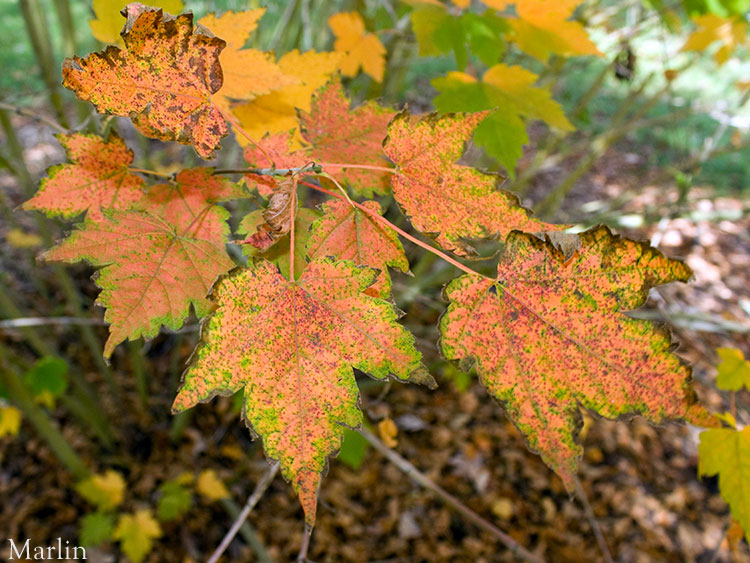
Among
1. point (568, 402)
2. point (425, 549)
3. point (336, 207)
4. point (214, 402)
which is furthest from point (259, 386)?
point (214, 402)

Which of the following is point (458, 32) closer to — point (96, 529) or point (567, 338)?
point (567, 338)

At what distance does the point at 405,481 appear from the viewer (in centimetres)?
294

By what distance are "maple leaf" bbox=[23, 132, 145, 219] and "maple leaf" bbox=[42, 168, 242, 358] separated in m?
0.08

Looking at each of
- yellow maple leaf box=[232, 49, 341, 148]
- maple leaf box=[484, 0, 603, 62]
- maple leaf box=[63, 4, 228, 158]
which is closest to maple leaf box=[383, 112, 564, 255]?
maple leaf box=[63, 4, 228, 158]

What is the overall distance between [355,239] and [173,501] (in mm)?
2457

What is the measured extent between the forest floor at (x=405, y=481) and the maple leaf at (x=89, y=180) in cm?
180

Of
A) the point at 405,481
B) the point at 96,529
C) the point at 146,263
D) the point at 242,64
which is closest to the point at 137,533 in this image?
the point at 96,529

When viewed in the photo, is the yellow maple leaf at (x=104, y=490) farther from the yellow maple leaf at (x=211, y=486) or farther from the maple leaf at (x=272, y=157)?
the maple leaf at (x=272, y=157)

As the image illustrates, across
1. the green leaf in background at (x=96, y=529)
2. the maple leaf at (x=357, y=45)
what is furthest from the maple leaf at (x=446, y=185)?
the green leaf in background at (x=96, y=529)

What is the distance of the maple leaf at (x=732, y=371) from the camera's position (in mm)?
1158

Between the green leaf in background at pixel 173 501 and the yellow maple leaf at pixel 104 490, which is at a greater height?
the yellow maple leaf at pixel 104 490

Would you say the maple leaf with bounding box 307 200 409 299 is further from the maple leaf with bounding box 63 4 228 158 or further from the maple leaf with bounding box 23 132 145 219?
the maple leaf with bounding box 23 132 145 219

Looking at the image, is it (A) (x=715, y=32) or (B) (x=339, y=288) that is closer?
(B) (x=339, y=288)

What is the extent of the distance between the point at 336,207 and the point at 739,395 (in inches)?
158
